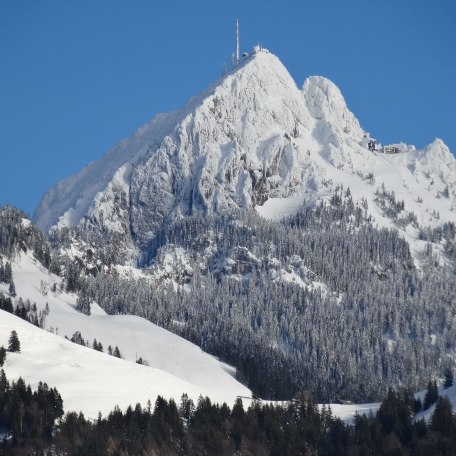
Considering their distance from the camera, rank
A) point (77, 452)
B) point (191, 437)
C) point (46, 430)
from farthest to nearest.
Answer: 1. point (191, 437)
2. point (46, 430)
3. point (77, 452)

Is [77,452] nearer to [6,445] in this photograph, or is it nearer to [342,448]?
[6,445]

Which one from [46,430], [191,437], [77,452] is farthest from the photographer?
[191,437]

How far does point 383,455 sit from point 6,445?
6434cm

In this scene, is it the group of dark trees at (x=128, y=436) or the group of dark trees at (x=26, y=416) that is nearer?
the group of dark trees at (x=26, y=416)

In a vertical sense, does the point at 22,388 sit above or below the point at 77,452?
above

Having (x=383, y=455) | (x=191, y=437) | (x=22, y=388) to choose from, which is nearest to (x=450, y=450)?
(x=383, y=455)

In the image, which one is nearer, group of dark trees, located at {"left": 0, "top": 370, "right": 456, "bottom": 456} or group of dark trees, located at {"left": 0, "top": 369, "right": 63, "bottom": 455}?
group of dark trees, located at {"left": 0, "top": 369, "right": 63, "bottom": 455}

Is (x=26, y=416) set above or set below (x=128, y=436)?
above

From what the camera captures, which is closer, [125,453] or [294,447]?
[125,453]

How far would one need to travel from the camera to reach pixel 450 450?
19250 centimetres

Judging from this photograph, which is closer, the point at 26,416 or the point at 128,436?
the point at 26,416

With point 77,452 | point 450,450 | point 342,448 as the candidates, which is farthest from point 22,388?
point 450,450

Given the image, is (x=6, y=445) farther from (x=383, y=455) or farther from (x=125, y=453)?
(x=383, y=455)

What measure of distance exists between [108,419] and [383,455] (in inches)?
1852
